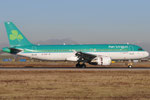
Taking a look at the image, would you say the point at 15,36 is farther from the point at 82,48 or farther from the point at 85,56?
the point at 85,56

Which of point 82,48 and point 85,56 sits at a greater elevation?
point 82,48

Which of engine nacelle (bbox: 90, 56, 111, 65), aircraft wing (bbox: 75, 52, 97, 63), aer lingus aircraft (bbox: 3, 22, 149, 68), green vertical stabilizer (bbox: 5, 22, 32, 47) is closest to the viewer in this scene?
engine nacelle (bbox: 90, 56, 111, 65)

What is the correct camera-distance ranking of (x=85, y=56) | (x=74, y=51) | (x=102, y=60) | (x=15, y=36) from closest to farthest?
1. (x=102, y=60)
2. (x=85, y=56)
3. (x=74, y=51)
4. (x=15, y=36)

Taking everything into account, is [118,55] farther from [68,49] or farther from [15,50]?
[15,50]

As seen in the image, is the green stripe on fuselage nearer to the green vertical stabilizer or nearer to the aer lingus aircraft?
the aer lingus aircraft

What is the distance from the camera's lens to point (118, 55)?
4619 centimetres

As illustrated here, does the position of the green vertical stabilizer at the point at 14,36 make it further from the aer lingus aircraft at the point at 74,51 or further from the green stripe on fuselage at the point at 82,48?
the green stripe on fuselage at the point at 82,48

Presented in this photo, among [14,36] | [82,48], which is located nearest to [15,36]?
[14,36]

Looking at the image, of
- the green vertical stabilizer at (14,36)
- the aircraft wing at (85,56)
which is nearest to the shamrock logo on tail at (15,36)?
the green vertical stabilizer at (14,36)

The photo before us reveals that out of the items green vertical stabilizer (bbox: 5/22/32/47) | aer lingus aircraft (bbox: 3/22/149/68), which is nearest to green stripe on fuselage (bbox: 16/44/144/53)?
aer lingus aircraft (bbox: 3/22/149/68)

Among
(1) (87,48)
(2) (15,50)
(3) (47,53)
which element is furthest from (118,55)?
(2) (15,50)

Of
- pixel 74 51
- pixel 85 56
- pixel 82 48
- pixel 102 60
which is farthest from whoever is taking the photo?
pixel 82 48

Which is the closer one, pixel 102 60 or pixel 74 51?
pixel 102 60

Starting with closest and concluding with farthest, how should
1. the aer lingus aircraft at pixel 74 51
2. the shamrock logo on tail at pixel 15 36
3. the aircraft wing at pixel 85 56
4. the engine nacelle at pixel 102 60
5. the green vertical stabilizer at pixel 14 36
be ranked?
the engine nacelle at pixel 102 60
the aircraft wing at pixel 85 56
the aer lingus aircraft at pixel 74 51
the green vertical stabilizer at pixel 14 36
the shamrock logo on tail at pixel 15 36
